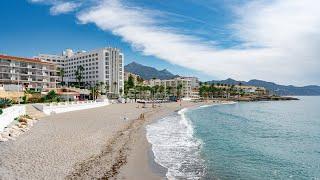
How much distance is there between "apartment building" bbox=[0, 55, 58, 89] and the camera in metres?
86.2

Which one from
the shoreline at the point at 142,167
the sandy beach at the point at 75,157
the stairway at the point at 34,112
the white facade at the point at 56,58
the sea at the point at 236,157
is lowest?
the sea at the point at 236,157

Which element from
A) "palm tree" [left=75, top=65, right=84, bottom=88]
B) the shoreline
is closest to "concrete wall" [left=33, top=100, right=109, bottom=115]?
the shoreline

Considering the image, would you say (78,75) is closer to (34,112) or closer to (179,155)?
(34,112)

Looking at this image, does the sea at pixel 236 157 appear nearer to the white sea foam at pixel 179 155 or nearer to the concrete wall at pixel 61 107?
the white sea foam at pixel 179 155

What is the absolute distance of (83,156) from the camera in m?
20.6

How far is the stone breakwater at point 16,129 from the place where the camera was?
82.6ft

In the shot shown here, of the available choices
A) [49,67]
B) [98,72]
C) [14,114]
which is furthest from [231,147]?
[98,72]

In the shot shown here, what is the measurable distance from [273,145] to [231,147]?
15.4ft

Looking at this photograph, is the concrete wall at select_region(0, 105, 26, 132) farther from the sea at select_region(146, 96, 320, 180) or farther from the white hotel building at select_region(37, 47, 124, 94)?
the white hotel building at select_region(37, 47, 124, 94)

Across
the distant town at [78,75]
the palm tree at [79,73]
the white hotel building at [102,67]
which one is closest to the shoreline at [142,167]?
the distant town at [78,75]

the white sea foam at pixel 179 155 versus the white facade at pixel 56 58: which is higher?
the white facade at pixel 56 58

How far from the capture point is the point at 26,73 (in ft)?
300

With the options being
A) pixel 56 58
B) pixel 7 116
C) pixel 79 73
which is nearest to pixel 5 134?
pixel 7 116

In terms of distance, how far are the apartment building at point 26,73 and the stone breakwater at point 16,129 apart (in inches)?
2032
